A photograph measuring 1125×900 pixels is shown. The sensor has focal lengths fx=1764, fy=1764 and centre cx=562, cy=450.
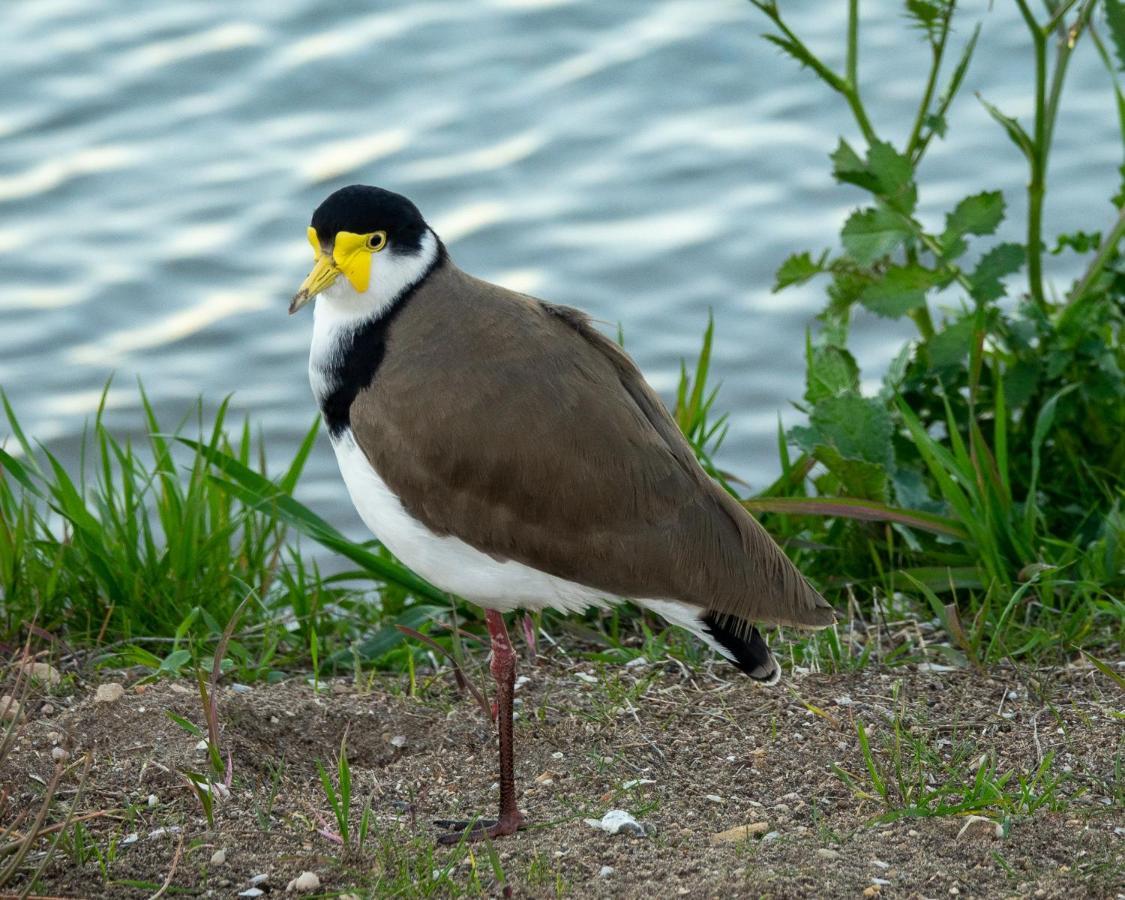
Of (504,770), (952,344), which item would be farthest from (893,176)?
(504,770)

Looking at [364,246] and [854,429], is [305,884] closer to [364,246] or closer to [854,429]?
[364,246]

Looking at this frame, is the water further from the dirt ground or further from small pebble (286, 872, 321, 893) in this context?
small pebble (286, 872, 321, 893)

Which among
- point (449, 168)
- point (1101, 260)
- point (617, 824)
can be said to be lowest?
point (617, 824)

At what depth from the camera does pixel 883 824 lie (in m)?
3.81

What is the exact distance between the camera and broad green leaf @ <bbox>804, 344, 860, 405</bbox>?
17.2ft

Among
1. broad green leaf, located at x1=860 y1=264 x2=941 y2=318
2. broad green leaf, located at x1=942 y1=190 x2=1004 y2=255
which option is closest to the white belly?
broad green leaf, located at x1=860 y1=264 x2=941 y2=318

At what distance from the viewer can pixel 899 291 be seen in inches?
213

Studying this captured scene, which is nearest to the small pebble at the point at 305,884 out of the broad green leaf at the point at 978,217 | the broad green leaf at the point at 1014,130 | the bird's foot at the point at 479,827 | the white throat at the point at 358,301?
the bird's foot at the point at 479,827

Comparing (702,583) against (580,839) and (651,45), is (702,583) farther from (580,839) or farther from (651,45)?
(651,45)

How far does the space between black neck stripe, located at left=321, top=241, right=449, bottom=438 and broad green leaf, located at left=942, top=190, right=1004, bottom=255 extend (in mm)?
1993

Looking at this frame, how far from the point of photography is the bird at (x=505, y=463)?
3.99m

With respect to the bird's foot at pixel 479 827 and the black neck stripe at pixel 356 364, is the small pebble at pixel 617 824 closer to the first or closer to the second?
the bird's foot at pixel 479 827

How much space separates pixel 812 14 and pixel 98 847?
21.4 feet

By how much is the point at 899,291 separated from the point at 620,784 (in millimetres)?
2022
